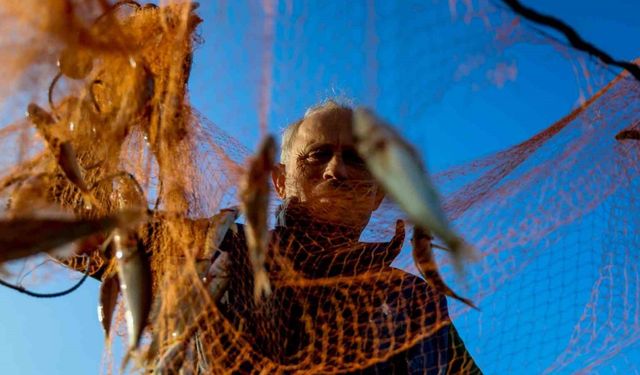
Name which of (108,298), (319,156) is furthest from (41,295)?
(319,156)

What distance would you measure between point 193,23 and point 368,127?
0.82 m

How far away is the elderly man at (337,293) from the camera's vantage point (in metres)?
2.29

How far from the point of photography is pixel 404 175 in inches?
57.2

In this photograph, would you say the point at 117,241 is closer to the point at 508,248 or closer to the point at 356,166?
the point at 356,166

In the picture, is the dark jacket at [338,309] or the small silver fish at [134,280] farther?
the dark jacket at [338,309]

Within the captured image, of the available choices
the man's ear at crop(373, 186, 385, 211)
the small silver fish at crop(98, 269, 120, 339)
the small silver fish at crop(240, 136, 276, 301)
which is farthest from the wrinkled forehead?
the small silver fish at crop(240, 136, 276, 301)

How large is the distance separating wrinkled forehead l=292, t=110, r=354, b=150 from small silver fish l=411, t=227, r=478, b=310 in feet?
2.45

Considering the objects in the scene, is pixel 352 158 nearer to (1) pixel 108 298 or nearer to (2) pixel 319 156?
(2) pixel 319 156

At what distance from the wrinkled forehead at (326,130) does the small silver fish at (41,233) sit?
151 cm

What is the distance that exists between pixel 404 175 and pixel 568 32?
59cm

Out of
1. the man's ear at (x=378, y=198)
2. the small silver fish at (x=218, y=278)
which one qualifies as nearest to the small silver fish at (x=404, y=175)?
the small silver fish at (x=218, y=278)

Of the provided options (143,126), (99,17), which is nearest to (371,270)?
(143,126)

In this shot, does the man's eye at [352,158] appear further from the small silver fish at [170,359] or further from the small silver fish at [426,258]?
→ the small silver fish at [170,359]

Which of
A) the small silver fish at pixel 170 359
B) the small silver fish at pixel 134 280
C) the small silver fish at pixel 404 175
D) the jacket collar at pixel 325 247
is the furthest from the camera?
the jacket collar at pixel 325 247
